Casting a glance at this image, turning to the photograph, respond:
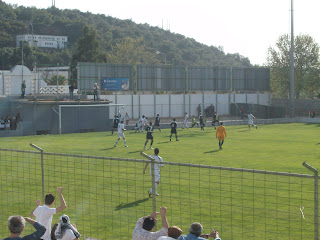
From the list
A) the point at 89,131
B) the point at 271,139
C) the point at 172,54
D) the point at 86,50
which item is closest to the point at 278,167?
the point at 271,139

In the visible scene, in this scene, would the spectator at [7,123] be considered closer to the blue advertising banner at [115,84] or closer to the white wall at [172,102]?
the white wall at [172,102]

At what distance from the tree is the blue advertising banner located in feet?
102

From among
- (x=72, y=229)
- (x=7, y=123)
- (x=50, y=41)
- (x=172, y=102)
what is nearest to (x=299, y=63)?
(x=172, y=102)

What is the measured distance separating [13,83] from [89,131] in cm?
1137

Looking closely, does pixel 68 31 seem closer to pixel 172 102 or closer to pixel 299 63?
pixel 299 63

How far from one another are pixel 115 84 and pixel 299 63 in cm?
3439

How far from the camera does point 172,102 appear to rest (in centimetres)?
6438

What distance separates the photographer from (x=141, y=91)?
205 feet

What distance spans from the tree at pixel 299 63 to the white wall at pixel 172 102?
39.9ft

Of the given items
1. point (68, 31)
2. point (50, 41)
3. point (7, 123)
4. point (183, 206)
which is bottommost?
point (183, 206)

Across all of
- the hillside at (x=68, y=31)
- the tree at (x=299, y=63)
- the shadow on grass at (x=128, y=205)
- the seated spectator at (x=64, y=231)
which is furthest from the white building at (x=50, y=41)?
the seated spectator at (x=64, y=231)

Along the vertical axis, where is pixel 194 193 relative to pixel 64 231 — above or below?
below

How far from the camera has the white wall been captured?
193ft

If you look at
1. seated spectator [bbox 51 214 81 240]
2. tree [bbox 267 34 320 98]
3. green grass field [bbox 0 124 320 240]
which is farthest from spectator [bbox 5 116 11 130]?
tree [bbox 267 34 320 98]
